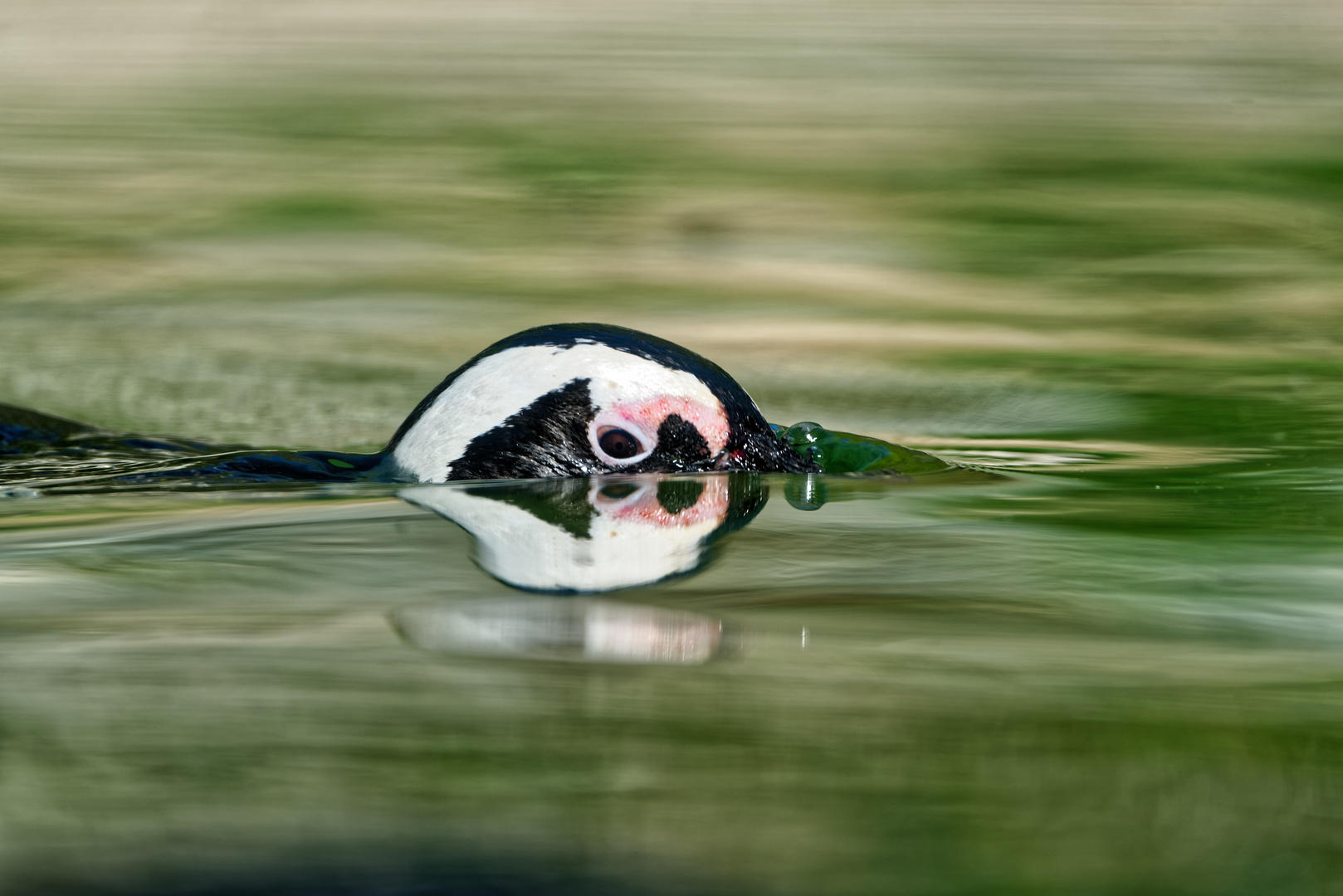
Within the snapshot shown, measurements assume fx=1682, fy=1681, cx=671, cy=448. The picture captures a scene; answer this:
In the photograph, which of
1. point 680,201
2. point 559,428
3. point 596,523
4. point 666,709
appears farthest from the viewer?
point 680,201

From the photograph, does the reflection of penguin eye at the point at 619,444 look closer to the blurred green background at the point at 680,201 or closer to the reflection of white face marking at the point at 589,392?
the reflection of white face marking at the point at 589,392

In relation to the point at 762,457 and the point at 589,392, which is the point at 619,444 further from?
the point at 762,457

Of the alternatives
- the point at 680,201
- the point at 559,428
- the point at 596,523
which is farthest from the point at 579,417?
the point at 680,201

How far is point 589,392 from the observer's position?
288 cm

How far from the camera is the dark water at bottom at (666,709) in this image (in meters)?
1.21

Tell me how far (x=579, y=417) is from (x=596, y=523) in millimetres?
512

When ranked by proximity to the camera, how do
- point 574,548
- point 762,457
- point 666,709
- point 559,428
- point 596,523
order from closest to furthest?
point 666,709 < point 574,548 < point 596,523 < point 559,428 < point 762,457

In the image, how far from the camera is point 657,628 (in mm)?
1740

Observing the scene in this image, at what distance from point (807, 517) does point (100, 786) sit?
1371 millimetres

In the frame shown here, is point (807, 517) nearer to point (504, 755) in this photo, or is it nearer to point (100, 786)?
point (504, 755)

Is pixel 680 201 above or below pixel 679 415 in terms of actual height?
above

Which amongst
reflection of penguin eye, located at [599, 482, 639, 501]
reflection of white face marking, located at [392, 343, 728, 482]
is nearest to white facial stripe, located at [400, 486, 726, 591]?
reflection of penguin eye, located at [599, 482, 639, 501]

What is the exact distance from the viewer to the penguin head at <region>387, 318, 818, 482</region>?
287 cm

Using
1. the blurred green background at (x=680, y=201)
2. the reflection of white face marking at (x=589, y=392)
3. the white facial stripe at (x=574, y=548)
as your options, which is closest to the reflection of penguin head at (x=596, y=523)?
the white facial stripe at (x=574, y=548)
